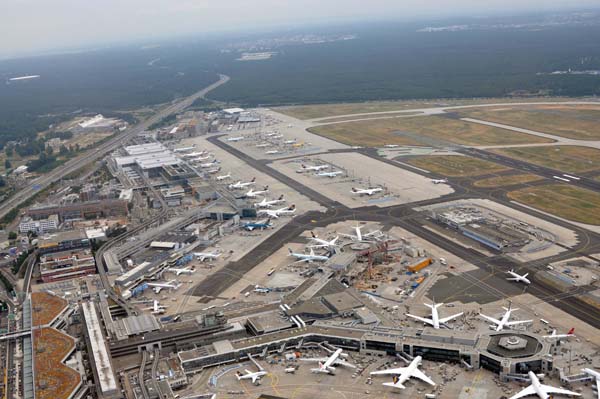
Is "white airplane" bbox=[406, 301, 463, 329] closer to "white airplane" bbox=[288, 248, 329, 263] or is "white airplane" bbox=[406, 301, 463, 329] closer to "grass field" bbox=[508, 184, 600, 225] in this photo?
"white airplane" bbox=[288, 248, 329, 263]

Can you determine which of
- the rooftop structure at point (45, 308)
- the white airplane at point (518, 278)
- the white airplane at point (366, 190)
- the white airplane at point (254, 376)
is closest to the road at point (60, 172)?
the rooftop structure at point (45, 308)

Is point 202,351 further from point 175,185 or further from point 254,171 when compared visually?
point 254,171

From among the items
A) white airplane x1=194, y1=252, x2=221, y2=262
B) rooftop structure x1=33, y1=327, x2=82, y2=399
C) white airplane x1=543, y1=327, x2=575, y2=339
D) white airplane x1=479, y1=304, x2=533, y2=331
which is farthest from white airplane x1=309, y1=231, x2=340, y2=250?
rooftop structure x1=33, y1=327, x2=82, y2=399

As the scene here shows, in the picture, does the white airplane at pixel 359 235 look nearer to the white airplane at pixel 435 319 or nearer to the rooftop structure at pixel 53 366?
the white airplane at pixel 435 319

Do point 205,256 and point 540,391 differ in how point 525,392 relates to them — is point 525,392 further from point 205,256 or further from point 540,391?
point 205,256

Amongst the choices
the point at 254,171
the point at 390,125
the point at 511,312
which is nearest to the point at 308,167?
the point at 254,171

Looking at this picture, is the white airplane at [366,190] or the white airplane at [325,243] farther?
the white airplane at [366,190]
